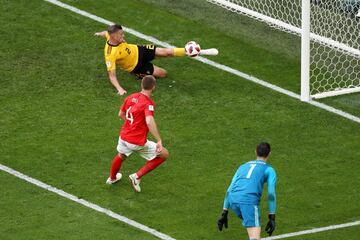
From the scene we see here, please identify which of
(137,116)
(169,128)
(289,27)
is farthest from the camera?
(289,27)

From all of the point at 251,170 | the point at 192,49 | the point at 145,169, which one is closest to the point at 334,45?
the point at 192,49

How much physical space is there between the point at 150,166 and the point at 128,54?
3631mm

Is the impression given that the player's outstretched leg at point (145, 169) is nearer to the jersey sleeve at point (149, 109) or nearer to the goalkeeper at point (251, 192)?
the jersey sleeve at point (149, 109)

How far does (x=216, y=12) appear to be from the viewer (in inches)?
866

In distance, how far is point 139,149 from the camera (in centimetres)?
1580

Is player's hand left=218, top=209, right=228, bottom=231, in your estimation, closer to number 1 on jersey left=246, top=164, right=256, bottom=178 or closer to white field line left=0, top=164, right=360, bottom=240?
number 1 on jersey left=246, top=164, right=256, bottom=178

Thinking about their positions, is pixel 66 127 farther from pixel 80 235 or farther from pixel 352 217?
pixel 352 217

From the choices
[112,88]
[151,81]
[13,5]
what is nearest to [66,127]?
[112,88]

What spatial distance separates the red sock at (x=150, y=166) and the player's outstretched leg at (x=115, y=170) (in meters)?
0.28

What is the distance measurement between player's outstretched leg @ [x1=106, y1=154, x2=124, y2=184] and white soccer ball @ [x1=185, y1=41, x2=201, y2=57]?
354 centimetres

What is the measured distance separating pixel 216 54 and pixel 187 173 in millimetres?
3666

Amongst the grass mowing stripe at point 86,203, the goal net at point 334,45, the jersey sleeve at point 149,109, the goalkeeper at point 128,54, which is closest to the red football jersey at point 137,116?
the jersey sleeve at point 149,109

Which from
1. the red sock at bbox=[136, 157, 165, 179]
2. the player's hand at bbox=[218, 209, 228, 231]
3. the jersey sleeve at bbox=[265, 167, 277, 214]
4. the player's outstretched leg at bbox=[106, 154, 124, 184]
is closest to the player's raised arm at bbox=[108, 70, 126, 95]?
the player's outstretched leg at bbox=[106, 154, 124, 184]

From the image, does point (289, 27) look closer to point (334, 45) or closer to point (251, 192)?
point (334, 45)
